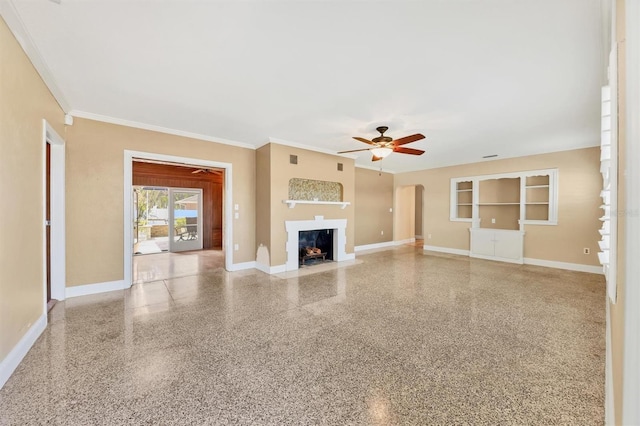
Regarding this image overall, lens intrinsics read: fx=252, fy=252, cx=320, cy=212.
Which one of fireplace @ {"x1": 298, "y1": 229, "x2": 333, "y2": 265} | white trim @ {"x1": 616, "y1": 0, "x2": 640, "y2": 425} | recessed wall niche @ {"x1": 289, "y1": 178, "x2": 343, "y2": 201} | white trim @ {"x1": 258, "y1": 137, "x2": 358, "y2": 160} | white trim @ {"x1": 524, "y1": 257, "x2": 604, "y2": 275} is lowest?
white trim @ {"x1": 524, "y1": 257, "x2": 604, "y2": 275}

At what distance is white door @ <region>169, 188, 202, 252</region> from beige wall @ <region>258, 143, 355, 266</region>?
4.16 metres

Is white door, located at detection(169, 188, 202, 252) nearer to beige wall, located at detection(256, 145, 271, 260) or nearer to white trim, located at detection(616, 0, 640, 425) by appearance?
beige wall, located at detection(256, 145, 271, 260)

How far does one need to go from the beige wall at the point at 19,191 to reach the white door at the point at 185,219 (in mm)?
5467

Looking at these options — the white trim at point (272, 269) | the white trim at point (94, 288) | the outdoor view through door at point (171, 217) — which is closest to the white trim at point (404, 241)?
the white trim at point (272, 269)

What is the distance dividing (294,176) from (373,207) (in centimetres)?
378

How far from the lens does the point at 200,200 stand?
846 cm

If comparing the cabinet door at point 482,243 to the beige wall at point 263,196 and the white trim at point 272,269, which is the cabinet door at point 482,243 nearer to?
the white trim at point 272,269

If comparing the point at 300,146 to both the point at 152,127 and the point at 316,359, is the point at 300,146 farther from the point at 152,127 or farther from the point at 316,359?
the point at 316,359

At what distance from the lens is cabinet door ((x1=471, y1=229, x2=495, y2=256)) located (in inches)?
253

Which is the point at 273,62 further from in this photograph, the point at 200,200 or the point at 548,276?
the point at 200,200

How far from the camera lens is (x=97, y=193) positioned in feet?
12.7

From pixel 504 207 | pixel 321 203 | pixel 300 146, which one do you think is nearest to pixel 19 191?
pixel 300 146

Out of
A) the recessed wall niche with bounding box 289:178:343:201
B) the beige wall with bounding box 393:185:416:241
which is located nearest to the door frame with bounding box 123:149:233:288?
the recessed wall niche with bounding box 289:178:343:201

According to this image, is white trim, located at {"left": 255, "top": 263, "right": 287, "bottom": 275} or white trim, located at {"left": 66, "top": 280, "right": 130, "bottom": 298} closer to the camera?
white trim, located at {"left": 66, "top": 280, "right": 130, "bottom": 298}
